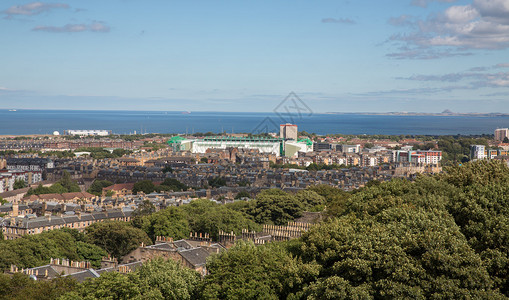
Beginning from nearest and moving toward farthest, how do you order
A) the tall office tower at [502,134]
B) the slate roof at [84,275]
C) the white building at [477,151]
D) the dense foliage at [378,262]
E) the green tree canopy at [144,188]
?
1. the dense foliage at [378,262]
2. the slate roof at [84,275]
3. the green tree canopy at [144,188]
4. the white building at [477,151]
5. the tall office tower at [502,134]

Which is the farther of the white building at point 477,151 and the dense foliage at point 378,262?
the white building at point 477,151

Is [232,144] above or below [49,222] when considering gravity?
above

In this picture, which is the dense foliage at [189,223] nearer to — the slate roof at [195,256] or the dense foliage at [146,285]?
the slate roof at [195,256]

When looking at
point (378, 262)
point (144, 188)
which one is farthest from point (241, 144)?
point (378, 262)

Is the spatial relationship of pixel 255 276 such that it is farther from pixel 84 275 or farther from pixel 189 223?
pixel 189 223

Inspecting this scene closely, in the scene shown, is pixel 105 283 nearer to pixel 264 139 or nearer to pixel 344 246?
pixel 344 246

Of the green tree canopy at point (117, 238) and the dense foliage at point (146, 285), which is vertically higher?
the dense foliage at point (146, 285)

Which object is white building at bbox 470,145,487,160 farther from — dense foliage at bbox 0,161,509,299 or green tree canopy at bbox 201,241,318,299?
green tree canopy at bbox 201,241,318,299

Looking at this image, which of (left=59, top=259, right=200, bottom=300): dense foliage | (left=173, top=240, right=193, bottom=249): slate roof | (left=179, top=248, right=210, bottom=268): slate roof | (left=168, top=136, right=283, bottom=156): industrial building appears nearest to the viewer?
(left=59, top=259, right=200, bottom=300): dense foliage

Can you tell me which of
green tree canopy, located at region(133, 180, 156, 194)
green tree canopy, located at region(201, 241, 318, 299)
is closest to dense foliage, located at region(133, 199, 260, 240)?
green tree canopy, located at region(201, 241, 318, 299)

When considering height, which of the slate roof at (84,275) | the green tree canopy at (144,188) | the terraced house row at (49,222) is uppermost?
the slate roof at (84,275)

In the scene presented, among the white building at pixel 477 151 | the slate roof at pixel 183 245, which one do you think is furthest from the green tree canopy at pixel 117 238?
the white building at pixel 477 151

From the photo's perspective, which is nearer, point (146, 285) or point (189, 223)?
point (146, 285)
